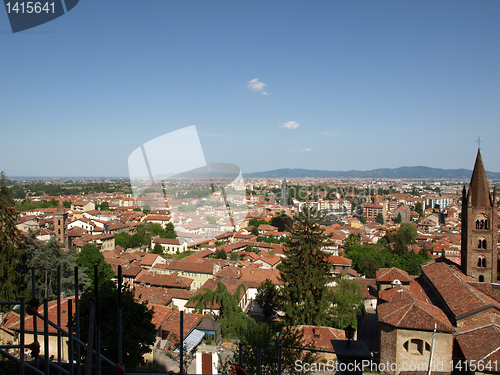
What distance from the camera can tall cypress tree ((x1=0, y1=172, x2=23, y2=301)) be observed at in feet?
31.9

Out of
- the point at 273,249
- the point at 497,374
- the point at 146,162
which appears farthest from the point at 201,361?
the point at 273,249

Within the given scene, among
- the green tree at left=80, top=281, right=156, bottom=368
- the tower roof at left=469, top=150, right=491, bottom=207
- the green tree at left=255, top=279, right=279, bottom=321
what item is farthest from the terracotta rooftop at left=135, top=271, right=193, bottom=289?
the tower roof at left=469, top=150, right=491, bottom=207

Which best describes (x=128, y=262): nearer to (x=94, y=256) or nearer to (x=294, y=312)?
(x=94, y=256)

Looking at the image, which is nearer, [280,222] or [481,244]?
[481,244]

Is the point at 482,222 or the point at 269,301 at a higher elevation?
the point at 482,222

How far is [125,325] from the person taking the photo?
465 cm

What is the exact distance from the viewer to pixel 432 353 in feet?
25.7

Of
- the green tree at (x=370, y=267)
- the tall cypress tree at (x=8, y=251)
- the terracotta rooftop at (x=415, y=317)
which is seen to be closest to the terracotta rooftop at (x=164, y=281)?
the tall cypress tree at (x=8, y=251)

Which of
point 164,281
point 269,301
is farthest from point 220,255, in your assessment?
point 269,301

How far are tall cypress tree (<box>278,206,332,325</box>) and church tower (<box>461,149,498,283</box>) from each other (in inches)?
297

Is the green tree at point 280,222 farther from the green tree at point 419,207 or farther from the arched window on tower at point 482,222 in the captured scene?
the green tree at point 419,207

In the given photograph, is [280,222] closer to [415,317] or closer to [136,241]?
[136,241]

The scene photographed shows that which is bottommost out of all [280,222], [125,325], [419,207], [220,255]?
[419,207]

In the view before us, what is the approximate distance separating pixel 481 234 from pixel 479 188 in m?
2.06
